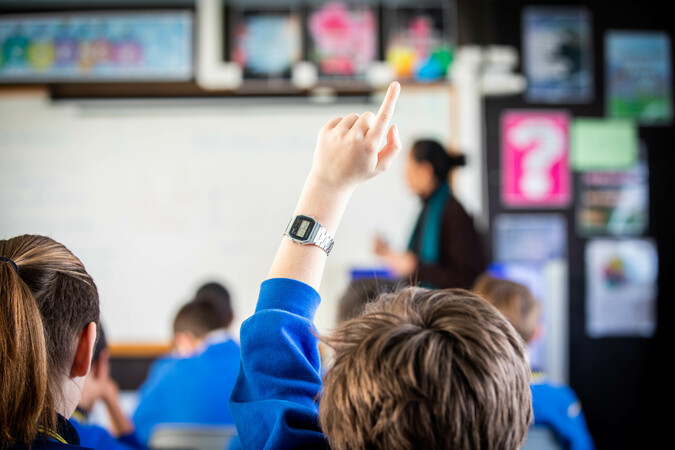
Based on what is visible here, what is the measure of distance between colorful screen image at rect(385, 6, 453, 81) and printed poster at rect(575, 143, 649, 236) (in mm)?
1006

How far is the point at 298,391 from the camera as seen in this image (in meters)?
0.67

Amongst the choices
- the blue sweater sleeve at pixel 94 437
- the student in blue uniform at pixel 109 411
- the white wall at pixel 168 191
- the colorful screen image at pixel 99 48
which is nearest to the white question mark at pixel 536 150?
the white wall at pixel 168 191

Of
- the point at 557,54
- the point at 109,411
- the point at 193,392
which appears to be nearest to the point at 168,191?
the point at 193,392

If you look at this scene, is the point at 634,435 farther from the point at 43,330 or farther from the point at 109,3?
the point at 109,3

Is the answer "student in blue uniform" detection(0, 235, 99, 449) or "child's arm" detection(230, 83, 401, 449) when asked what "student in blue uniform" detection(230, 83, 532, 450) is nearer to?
"child's arm" detection(230, 83, 401, 449)

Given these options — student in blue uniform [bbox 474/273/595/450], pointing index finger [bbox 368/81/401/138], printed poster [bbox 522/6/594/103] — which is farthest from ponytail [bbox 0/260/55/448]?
printed poster [bbox 522/6/594/103]

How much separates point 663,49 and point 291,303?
132 inches

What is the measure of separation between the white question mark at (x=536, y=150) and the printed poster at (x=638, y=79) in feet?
1.18

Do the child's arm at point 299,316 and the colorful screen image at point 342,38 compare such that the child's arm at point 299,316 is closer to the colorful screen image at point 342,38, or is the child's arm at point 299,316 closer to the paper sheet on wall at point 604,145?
the colorful screen image at point 342,38

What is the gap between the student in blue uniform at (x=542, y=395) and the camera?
145 cm

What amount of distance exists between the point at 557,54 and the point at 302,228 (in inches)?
118

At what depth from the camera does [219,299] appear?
233 cm

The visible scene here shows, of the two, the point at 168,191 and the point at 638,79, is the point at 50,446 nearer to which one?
the point at 168,191

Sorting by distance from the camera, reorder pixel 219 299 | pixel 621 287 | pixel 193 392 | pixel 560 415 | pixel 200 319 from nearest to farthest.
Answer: pixel 560 415
pixel 193 392
pixel 200 319
pixel 219 299
pixel 621 287
